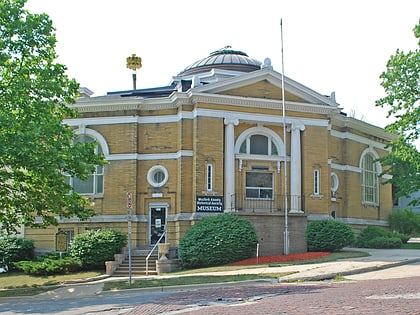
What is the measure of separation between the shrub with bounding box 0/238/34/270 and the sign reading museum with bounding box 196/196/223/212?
8384 millimetres

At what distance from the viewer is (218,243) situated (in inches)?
1033

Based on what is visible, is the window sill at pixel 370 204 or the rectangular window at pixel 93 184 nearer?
the rectangular window at pixel 93 184

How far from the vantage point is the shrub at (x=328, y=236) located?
2866 centimetres

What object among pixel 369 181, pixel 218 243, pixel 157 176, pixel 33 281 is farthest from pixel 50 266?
pixel 369 181

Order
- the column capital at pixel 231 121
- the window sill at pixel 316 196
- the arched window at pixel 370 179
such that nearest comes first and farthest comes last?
the column capital at pixel 231 121 → the window sill at pixel 316 196 → the arched window at pixel 370 179

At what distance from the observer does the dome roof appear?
122 ft

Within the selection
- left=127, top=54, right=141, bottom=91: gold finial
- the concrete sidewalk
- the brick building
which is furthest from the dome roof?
the concrete sidewalk

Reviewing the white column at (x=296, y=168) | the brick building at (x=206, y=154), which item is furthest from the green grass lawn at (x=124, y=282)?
the brick building at (x=206, y=154)

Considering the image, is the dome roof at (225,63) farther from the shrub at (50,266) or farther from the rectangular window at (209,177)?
the shrub at (50,266)

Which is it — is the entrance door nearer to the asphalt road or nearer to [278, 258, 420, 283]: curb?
the asphalt road

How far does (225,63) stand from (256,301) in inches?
974

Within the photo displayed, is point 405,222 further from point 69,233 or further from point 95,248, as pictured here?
point 69,233

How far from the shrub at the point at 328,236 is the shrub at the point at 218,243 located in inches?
126

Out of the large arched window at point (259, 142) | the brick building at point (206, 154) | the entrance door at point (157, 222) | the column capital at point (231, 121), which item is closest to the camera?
the brick building at point (206, 154)
